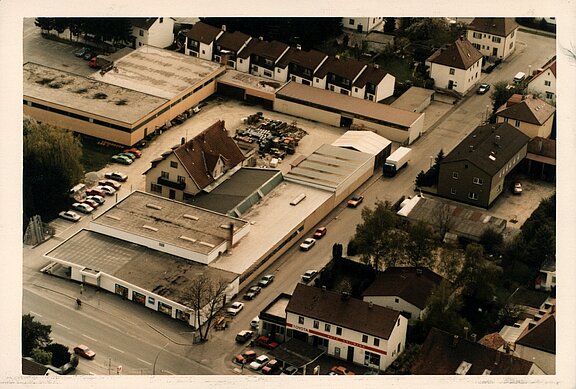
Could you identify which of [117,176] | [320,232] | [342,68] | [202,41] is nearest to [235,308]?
[320,232]

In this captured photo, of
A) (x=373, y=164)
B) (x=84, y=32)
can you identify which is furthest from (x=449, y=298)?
(x=84, y=32)

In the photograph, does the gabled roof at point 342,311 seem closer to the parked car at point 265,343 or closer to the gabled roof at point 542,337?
the parked car at point 265,343

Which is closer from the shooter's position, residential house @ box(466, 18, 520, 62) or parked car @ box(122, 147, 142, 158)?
parked car @ box(122, 147, 142, 158)

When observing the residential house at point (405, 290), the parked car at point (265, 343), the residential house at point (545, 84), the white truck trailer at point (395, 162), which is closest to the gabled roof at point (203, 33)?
the white truck trailer at point (395, 162)

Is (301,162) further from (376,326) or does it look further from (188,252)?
(376,326)

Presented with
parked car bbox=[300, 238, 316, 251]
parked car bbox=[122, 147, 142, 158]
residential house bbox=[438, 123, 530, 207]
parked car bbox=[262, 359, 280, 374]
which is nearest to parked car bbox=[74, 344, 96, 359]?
parked car bbox=[262, 359, 280, 374]

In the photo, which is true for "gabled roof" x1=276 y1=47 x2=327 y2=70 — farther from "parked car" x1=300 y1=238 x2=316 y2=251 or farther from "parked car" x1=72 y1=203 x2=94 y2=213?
"parked car" x1=72 y1=203 x2=94 y2=213

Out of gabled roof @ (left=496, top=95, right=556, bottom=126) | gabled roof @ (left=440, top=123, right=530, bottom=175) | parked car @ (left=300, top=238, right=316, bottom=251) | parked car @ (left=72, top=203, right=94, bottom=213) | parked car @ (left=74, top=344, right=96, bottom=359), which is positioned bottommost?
parked car @ (left=74, top=344, right=96, bottom=359)
